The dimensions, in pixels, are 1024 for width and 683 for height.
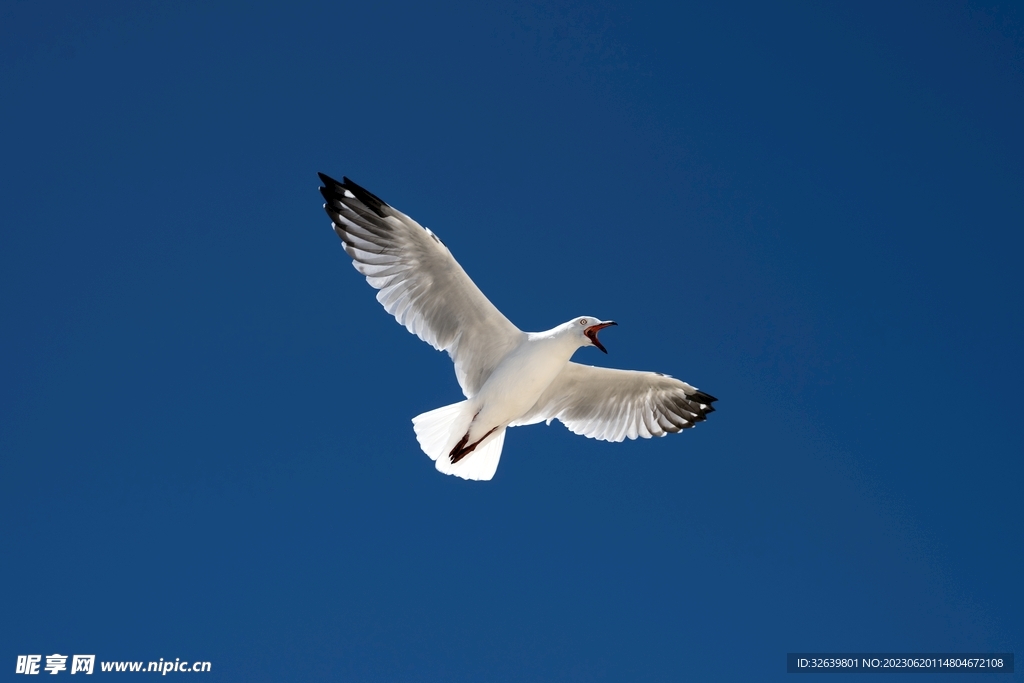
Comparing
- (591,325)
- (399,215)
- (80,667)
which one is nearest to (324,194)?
(399,215)

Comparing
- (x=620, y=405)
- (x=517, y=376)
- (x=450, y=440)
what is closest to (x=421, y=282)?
(x=517, y=376)

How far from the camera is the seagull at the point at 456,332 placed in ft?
45.9

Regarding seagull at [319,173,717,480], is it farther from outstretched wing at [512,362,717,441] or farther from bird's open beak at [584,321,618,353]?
outstretched wing at [512,362,717,441]

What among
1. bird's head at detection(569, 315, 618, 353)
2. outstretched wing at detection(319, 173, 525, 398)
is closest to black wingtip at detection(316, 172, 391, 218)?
outstretched wing at detection(319, 173, 525, 398)

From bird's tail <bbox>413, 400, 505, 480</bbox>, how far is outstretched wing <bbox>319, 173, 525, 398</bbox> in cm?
39

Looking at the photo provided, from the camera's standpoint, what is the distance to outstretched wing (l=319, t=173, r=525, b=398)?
45.8ft

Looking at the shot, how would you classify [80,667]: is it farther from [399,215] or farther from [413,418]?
[399,215]

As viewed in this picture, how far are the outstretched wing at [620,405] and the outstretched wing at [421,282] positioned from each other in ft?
2.86

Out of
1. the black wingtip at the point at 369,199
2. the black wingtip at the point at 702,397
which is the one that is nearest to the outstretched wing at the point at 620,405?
the black wingtip at the point at 702,397

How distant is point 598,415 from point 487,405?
1625mm

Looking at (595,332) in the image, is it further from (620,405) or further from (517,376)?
(620,405)

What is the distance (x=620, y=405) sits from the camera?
15.3 meters

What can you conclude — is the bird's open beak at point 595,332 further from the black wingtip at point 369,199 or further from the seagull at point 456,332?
the black wingtip at point 369,199

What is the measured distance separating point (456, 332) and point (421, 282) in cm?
60
